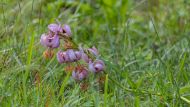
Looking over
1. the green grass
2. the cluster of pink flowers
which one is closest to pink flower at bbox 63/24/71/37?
the cluster of pink flowers

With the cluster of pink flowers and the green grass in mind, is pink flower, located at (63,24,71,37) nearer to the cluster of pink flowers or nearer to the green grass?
the cluster of pink flowers

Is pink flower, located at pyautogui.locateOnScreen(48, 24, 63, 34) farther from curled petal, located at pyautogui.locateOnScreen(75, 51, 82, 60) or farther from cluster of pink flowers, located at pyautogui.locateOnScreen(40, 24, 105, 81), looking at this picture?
curled petal, located at pyautogui.locateOnScreen(75, 51, 82, 60)

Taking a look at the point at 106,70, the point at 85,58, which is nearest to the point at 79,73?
the point at 85,58

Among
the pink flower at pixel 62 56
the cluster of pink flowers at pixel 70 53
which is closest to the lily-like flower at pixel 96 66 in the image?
the cluster of pink flowers at pixel 70 53

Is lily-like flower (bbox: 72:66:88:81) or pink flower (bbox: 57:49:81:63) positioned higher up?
pink flower (bbox: 57:49:81:63)

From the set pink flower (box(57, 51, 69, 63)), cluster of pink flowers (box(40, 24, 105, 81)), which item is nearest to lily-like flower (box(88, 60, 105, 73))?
cluster of pink flowers (box(40, 24, 105, 81))

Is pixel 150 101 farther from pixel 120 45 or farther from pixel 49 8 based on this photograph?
pixel 49 8

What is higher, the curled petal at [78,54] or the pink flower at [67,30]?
the pink flower at [67,30]

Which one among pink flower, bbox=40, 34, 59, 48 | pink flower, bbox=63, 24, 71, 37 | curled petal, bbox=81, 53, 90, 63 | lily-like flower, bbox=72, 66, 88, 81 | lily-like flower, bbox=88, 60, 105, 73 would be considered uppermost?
pink flower, bbox=63, 24, 71, 37

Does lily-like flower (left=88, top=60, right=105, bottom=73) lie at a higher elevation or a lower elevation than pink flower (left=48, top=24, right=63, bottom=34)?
lower

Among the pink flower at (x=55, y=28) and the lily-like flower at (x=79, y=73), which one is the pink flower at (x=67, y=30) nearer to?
the pink flower at (x=55, y=28)
